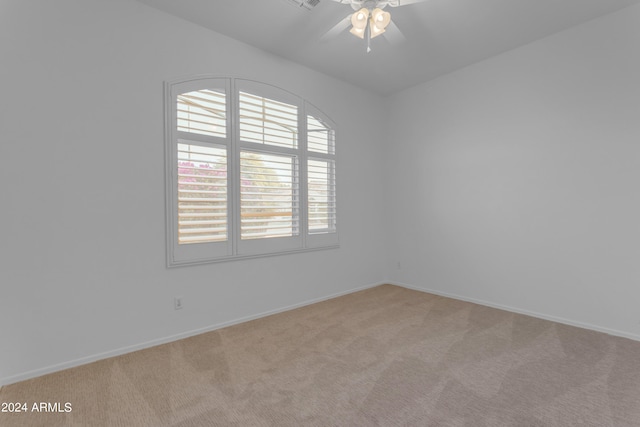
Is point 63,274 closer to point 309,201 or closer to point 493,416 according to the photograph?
point 309,201

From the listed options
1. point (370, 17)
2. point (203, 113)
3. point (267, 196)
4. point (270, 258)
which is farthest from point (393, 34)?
point (270, 258)

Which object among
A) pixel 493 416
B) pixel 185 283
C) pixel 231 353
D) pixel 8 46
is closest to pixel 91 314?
pixel 185 283

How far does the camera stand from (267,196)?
137 inches

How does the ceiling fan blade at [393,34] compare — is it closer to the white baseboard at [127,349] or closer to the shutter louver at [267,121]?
the shutter louver at [267,121]

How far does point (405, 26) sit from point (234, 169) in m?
2.20

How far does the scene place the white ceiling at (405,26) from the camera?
2723mm

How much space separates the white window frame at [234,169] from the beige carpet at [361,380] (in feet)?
2.67

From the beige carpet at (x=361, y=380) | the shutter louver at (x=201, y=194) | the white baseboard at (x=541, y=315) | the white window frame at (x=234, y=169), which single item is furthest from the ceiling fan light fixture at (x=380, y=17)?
the white baseboard at (x=541, y=315)

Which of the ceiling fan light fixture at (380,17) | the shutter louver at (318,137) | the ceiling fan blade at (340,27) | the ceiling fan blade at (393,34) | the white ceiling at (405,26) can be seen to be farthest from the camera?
the shutter louver at (318,137)

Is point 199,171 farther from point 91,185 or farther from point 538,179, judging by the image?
point 538,179

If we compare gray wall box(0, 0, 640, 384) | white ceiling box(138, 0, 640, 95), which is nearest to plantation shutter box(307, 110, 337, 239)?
gray wall box(0, 0, 640, 384)

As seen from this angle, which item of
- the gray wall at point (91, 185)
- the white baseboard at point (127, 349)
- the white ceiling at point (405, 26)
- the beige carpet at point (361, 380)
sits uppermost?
the white ceiling at point (405, 26)

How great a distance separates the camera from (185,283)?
9.64 ft

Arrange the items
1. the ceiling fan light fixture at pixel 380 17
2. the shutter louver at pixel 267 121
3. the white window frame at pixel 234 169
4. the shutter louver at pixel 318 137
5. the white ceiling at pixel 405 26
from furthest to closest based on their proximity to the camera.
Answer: the shutter louver at pixel 318 137 → the shutter louver at pixel 267 121 → the white window frame at pixel 234 169 → the white ceiling at pixel 405 26 → the ceiling fan light fixture at pixel 380 17
